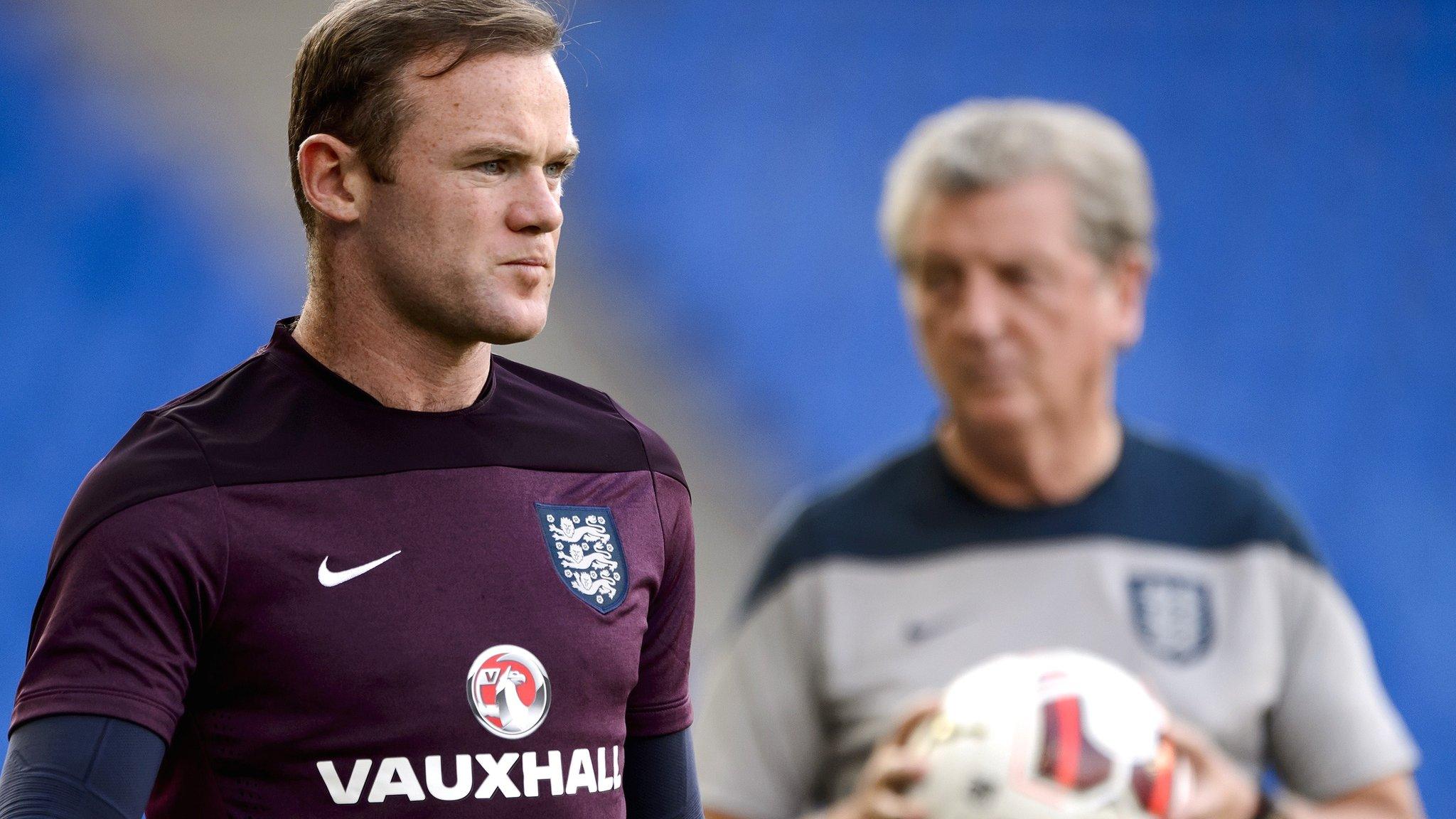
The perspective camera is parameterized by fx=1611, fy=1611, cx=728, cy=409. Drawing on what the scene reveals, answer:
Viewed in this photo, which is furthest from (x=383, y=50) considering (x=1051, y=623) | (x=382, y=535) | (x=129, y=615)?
(x=1051, y=623)

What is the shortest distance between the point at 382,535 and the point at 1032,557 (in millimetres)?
1774

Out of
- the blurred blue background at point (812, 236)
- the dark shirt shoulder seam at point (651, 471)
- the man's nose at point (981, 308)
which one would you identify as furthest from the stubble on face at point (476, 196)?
the blurred blue background at point (812, 236)

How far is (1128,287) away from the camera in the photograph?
10.7 ft

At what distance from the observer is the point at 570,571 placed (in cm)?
162

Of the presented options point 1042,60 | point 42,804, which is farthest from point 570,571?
point 1042,60

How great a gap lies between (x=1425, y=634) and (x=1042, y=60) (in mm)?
2986

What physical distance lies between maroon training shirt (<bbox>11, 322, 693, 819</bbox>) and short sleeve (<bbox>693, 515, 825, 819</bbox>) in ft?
4.26

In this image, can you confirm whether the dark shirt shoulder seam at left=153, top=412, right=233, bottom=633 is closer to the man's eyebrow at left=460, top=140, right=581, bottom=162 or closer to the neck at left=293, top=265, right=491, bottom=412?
the neck at left=293, top=265, right=491, bottom=412

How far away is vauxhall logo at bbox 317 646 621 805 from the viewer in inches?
57.3

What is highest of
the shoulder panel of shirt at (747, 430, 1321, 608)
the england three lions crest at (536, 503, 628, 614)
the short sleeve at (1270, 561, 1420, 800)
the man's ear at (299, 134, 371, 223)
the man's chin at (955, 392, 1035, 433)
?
the man's ear at (299, 134, 371, 223)

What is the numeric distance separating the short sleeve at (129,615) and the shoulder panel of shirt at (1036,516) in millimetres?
1728

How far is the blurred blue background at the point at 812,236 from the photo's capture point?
247 inches

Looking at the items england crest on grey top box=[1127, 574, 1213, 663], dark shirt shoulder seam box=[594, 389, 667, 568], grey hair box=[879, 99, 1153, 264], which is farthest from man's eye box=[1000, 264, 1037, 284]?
dark shirt shoulder seam box=[594, 389, 667, 568]

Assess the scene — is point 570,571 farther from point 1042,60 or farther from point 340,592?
point 1042,60
